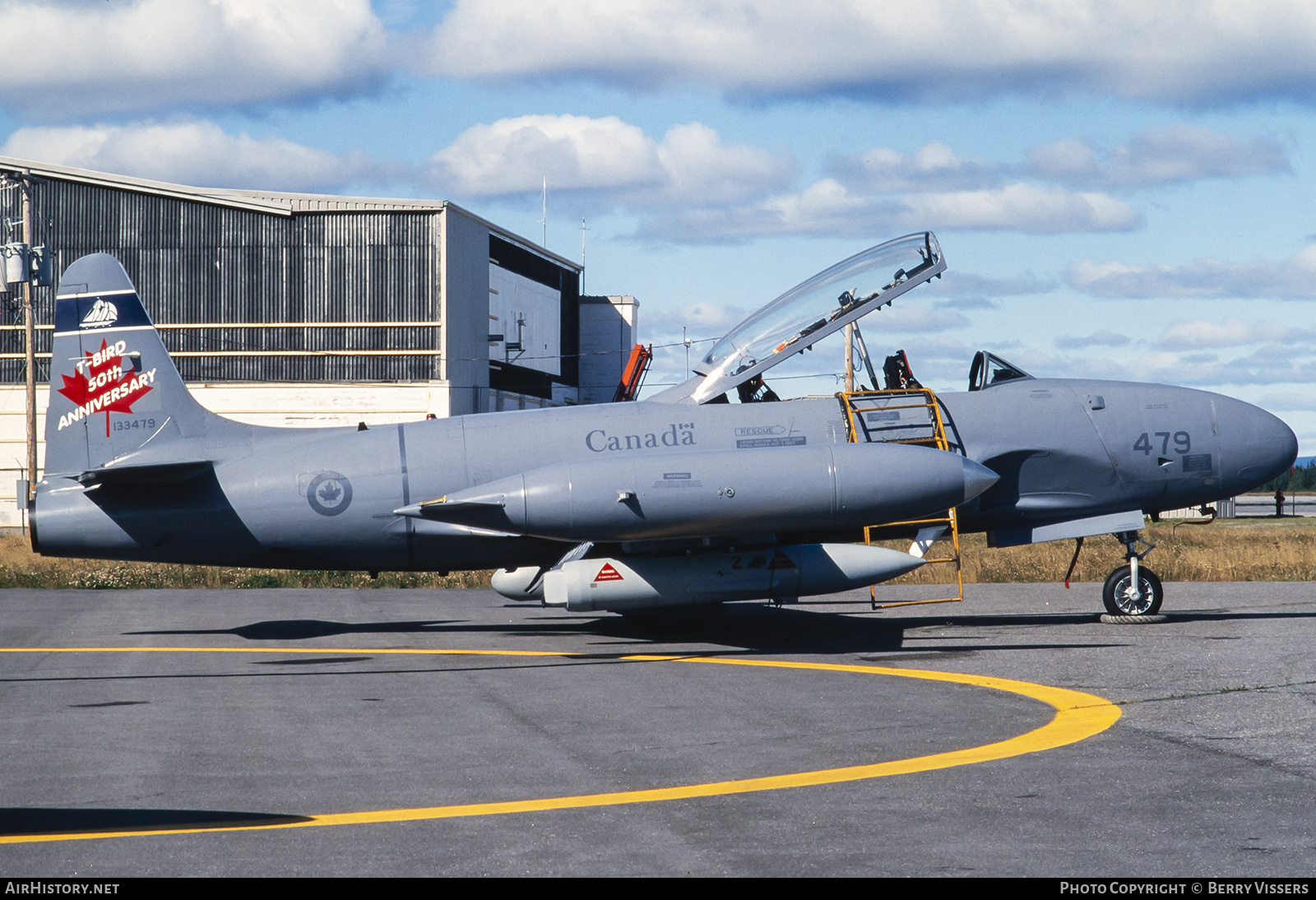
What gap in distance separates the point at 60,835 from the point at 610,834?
2.74m

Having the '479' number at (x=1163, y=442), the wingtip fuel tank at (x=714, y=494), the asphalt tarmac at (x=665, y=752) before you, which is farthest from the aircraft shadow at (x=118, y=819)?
the '479' number at (x=1163, y=442)

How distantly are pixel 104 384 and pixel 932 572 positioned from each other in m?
17.4

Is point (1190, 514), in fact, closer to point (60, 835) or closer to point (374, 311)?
point (374, 311)

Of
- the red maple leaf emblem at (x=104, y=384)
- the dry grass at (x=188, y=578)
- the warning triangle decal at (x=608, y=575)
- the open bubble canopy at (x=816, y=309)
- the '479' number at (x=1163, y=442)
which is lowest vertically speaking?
the dry grass at (x=188, y=578)

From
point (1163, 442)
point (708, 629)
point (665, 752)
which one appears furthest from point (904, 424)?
point (665, 752)

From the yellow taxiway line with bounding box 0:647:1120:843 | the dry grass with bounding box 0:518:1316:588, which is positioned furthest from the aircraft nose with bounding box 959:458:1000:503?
the dry grass with bounding box 0:518:1316:588

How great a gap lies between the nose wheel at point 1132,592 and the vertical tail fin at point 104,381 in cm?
1214

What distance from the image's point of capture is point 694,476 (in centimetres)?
1312

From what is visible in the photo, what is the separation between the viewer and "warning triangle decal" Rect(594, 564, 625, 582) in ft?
44.3

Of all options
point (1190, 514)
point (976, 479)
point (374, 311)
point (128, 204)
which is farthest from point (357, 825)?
point (1190, 514)

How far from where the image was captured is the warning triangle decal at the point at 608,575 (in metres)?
13.5

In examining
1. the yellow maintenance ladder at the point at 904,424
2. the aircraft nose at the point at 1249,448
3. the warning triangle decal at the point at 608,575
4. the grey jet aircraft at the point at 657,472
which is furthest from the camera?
the aircraft nose at the point at 1249,448

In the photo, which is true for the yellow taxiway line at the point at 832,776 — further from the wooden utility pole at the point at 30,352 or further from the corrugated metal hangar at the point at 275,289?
the corrugated metal hangar at the point at 275,289

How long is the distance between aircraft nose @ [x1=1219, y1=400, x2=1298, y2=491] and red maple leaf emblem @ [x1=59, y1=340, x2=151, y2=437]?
558 inches
